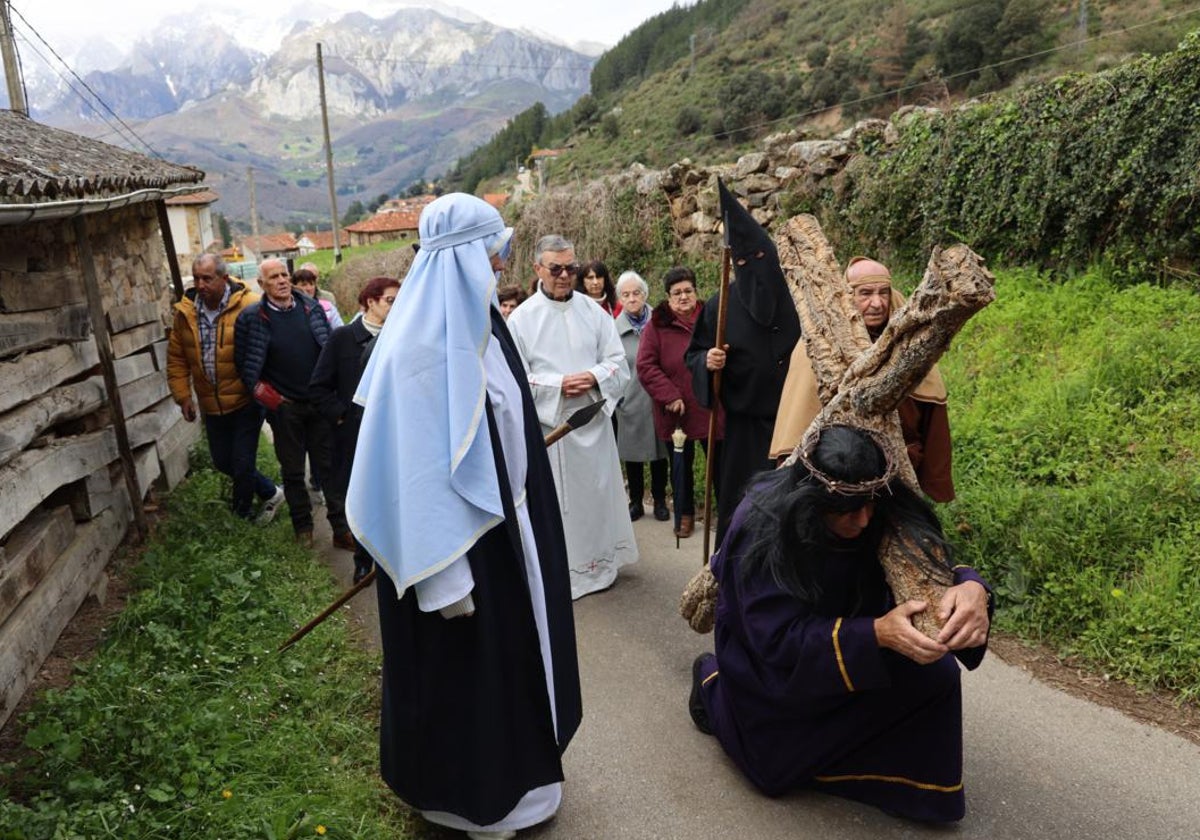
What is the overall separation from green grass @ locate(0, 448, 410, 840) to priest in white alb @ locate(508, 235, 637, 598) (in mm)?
1529

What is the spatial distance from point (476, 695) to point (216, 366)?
172 inches

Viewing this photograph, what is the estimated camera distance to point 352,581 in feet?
18.6

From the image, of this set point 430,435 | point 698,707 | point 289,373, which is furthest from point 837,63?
point 430,435

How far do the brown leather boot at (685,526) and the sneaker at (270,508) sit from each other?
3.28 m

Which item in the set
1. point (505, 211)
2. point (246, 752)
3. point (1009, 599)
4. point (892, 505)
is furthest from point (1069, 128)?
point (505, 211)

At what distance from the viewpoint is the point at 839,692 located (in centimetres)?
270

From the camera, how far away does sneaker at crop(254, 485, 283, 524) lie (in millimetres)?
6637

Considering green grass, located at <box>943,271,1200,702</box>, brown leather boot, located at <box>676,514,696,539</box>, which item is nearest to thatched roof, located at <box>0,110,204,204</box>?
brown leather boot, located at <box>676,514,696,539</box>

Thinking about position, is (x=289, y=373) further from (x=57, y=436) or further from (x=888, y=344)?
(x=888, y=344)

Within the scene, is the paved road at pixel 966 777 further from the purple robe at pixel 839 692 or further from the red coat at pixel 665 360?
the red coat at pixel 665 360

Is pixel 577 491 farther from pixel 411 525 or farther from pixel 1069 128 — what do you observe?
pixel 1069 128

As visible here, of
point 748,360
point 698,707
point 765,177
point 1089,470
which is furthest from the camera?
point 765,177

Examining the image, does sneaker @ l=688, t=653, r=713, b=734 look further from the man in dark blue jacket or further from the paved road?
the man in dark blue jacket

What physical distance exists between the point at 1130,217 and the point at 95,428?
8.17 meters
